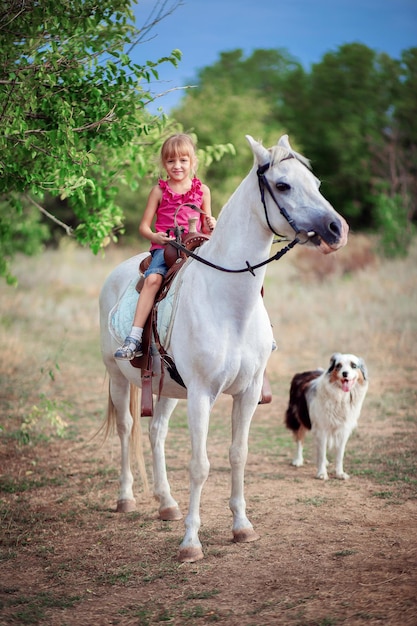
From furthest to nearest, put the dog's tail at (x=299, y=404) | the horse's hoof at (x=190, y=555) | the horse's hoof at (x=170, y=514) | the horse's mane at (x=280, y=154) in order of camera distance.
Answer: the dog's tail at (x=299, y=404), the horse's hoof at (x=170, y=514), the horse's hoof at (x=190, y=555), the horse's mane at (x=280, y=154)

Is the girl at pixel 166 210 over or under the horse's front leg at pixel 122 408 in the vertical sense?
over

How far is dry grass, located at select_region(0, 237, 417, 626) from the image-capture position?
401cm

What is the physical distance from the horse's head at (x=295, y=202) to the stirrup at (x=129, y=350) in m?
1.40

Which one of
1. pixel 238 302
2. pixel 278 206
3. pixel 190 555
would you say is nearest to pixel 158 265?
pixel 238 302

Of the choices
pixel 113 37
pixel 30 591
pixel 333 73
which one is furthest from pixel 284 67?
pixel 30 591

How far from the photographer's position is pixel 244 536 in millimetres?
5016

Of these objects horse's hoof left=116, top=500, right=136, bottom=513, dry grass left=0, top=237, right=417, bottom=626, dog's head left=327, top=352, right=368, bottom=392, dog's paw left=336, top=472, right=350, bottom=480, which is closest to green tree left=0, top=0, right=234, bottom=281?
dry grass left=0, top=237, right=417, bottom=626

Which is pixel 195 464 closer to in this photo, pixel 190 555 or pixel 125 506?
pixel 190 555

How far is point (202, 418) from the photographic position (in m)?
4.70

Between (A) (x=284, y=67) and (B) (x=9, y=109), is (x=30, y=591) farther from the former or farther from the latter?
(A) (x=284, y=67)

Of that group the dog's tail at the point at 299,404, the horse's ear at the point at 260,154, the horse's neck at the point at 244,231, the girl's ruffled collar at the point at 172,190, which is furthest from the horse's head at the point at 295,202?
the dog's tail at the point at 299,404

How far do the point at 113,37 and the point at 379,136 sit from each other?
3256 centimetres

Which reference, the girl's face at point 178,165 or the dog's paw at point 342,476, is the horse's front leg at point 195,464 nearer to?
the girl's face at point 178,165

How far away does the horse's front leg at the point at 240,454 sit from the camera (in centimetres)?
493
